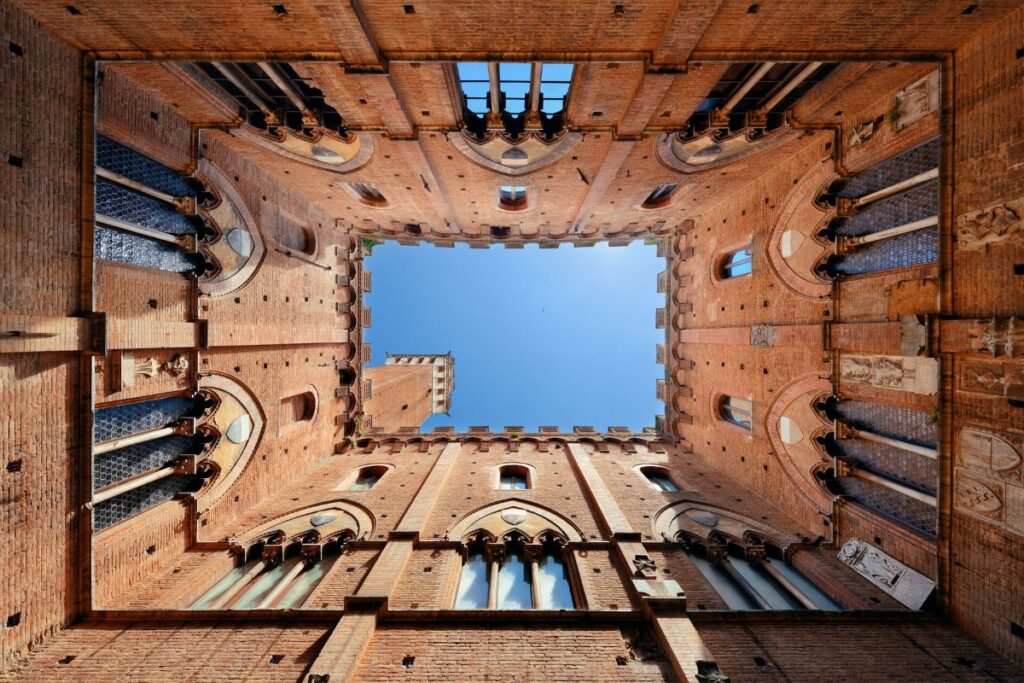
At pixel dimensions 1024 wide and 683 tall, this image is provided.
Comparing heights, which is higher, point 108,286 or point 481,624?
point 108,286

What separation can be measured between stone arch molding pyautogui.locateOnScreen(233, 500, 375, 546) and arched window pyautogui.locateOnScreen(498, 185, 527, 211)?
42.0 ft

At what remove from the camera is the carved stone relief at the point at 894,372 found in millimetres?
8242

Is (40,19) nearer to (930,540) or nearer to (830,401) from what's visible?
(830,401)

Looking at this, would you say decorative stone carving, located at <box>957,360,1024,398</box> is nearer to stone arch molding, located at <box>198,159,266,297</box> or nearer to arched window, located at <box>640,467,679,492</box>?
arched window, located at <box>640,467,679,492</box>

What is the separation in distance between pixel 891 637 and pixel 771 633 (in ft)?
7.13

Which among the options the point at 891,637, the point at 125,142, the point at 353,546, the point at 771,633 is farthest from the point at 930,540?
the point at 125,142

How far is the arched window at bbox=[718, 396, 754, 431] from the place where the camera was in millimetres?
14396

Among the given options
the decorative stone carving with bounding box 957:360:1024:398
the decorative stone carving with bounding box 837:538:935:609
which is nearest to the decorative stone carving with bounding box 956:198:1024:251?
the decorative stone carving with bounding box 957:360:1024:398

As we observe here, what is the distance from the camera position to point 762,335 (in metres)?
13.2

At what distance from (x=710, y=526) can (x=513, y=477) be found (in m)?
6.87

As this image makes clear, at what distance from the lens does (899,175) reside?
9.48m

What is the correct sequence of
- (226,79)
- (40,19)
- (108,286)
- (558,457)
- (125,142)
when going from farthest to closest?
(558,457) < (226,79) < (125,142) < (108,286) < (40,19)

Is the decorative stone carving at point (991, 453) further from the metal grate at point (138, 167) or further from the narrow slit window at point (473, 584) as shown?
the metal grate at point (138, 167)

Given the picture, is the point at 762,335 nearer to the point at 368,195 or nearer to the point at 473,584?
the point at 473,584
